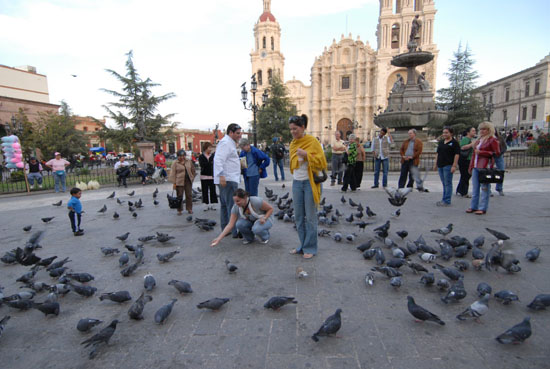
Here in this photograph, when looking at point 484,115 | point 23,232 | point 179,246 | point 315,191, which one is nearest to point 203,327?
point 315,191

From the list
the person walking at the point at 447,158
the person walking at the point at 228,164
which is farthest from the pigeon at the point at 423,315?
the person walking at the point at 447,158

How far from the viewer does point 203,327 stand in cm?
266

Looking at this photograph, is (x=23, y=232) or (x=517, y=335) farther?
(x=23, y=232)

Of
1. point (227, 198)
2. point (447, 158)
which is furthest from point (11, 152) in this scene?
point (447, 158)

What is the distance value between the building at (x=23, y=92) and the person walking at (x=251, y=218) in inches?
1342

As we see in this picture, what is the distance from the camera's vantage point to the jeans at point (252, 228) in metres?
4.61

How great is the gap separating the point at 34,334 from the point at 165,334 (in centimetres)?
122

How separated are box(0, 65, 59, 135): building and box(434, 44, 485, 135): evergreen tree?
40.0 meters

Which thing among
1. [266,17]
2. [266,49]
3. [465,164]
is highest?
[266,17]

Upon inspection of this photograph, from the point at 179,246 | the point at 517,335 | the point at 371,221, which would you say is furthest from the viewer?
the point at 371,221

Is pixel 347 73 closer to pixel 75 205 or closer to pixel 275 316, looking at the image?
pixel 75 205

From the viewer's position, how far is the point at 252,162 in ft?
17.5

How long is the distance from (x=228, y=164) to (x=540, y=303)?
13.4 ft

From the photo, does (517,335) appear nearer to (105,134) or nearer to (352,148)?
(352,148)
